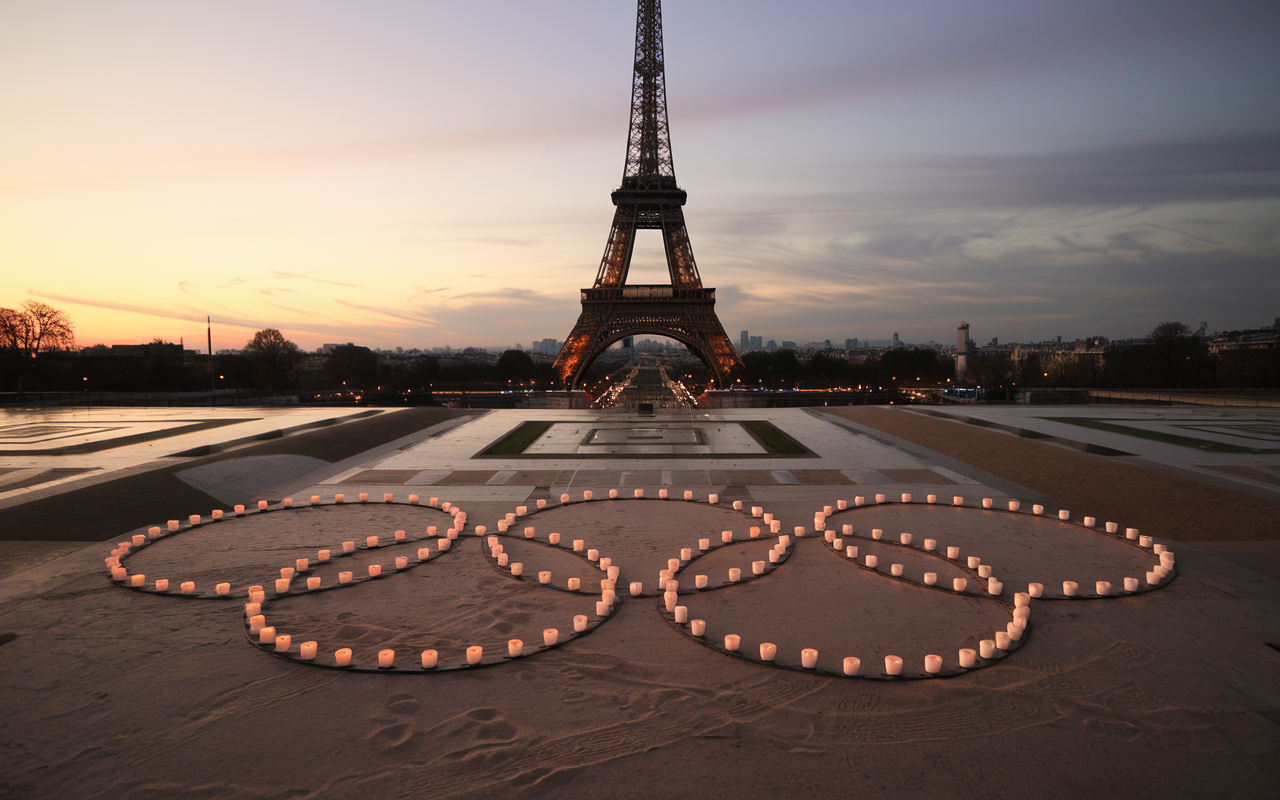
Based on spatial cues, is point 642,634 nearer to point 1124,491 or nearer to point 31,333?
point 1124,491

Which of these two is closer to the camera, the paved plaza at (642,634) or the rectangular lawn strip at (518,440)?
the paved plaza at (642,634)

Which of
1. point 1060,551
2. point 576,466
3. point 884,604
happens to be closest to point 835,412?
point 576,466

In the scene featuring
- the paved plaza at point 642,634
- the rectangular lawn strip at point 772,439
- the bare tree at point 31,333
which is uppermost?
the bare tree at point 31,333

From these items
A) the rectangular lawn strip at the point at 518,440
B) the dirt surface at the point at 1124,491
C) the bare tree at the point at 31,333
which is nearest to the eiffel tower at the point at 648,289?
the rectangular lawn strip at the point at 518,440

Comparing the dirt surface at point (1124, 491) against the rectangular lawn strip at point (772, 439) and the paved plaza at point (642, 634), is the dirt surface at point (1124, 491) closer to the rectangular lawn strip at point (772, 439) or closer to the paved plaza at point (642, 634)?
the paved plaza at point (642, 634)

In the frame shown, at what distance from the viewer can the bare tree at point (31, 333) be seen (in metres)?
51.0

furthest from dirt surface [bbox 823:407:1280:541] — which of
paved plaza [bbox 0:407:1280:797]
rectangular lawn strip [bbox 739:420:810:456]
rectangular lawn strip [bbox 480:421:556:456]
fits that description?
rectangular lawn strip [bbox 480:421:556:456]

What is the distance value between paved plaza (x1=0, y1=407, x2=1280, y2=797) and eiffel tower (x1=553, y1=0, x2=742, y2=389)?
39.7m

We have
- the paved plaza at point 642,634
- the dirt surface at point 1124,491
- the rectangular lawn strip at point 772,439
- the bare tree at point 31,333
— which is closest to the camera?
the paved plaza at point 642,634

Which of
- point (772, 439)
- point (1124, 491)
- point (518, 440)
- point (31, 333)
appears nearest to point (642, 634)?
point (1124, 491)

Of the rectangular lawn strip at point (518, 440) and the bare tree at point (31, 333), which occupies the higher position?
the bare tree at point (31, 333)

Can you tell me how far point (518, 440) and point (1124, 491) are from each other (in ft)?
65.9

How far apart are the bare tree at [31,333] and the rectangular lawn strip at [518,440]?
4830 centimetres

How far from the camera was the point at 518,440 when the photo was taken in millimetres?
25719
